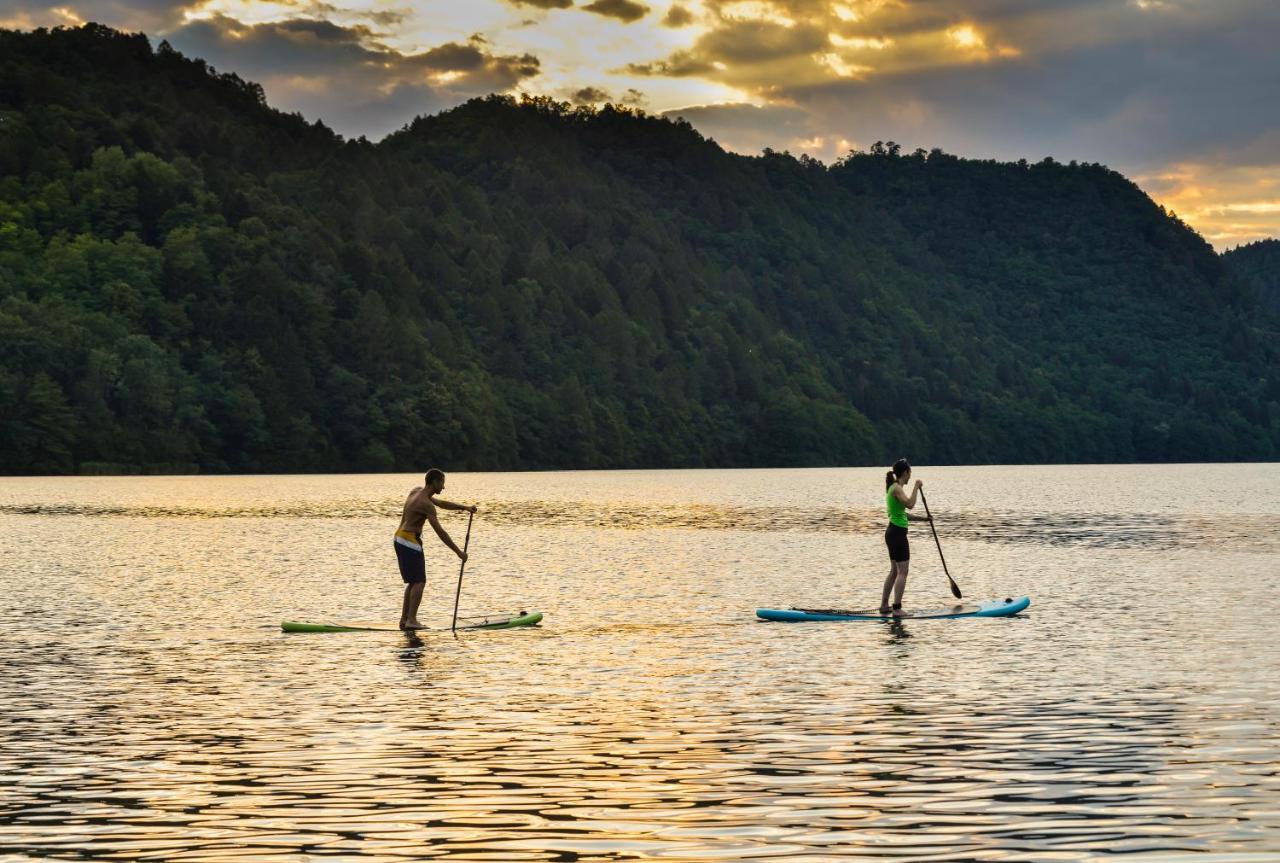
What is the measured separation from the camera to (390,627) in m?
33.0

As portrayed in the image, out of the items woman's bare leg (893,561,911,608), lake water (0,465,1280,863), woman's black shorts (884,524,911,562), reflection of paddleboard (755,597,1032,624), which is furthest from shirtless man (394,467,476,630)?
woman's bare leg (893,561,911,608)

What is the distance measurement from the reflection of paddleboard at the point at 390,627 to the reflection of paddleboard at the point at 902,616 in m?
4.71

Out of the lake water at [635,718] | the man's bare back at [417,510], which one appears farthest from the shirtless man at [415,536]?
the lake water at [635,718]

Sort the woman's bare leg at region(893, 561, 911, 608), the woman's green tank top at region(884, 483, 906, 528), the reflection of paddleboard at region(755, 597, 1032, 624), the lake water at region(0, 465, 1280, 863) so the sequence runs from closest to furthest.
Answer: the lake water at region(0, 465, 1280, 863) < the woman's green tank top at region(884, 483, 906, 528) < the reflection of paddleboard at region(755, 597, 1032, 624) < the woman's bare leg at region(893, 561, 911, 608)

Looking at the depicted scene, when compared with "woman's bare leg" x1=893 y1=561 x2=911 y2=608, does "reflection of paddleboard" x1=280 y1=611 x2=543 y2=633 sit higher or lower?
lower

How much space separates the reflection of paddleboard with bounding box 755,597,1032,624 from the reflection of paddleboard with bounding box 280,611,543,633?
15.4 feet

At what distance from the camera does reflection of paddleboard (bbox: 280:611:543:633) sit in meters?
32.1

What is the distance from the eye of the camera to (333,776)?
17297 millimetres

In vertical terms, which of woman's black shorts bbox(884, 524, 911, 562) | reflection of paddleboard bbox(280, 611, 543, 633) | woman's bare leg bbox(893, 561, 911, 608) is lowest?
reflection of paddleboard bbox(280, 611, 543, 633)

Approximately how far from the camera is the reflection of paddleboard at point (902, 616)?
34.5 meters

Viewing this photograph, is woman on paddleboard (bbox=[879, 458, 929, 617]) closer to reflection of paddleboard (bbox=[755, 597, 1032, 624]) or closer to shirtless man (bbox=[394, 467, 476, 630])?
reflection of paddleboard (bbox=[755, 597, 1032, 624])

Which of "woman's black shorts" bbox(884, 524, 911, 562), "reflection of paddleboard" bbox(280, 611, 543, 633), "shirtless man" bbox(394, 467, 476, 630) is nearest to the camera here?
"shirtless man" bbox(394, 467, 476, 630)

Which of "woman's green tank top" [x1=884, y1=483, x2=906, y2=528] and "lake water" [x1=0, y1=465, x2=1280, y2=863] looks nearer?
"lake water" [x1=0, y1=465, x2=1280, y2=863]

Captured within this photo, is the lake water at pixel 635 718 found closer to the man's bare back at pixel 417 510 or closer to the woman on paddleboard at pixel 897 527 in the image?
the woman on paddleboard at pixel 897 527
